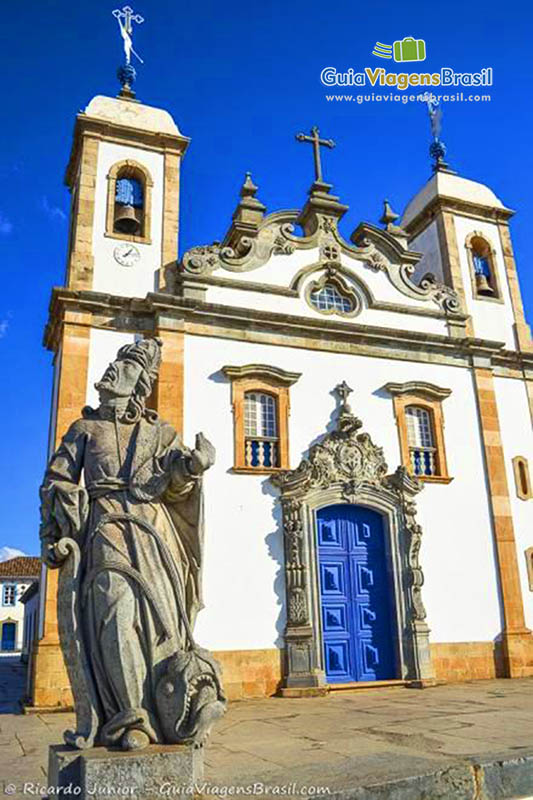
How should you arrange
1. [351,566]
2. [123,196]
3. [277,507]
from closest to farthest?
[277,507] → [351,566] → [123,196]

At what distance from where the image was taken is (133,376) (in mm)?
4426

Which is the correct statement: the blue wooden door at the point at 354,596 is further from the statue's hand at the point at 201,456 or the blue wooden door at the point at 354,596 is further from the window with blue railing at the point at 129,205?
the statue's hand at the point at 201,456

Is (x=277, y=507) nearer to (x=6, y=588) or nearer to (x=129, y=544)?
(x=129, y=544)

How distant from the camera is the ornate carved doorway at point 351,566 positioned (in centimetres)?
1067

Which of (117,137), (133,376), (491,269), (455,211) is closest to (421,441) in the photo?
(491,269)

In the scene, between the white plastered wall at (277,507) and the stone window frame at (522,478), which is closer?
the white plastered wall at (277,507)

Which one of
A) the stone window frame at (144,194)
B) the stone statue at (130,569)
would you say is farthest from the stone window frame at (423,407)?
the stone statue at (130,569)

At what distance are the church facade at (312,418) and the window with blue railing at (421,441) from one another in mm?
33

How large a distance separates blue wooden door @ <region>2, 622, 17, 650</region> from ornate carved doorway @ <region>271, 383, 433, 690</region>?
42.9 meters

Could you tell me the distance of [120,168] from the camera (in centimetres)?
1303

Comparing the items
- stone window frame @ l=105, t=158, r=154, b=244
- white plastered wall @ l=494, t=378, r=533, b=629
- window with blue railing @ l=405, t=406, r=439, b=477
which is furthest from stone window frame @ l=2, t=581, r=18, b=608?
white plastered wall @ l=494, t=378, r=533, b=629

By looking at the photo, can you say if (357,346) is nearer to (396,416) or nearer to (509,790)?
(396,416)

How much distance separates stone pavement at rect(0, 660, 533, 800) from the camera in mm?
3984

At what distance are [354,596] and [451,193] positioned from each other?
987 centimetres
